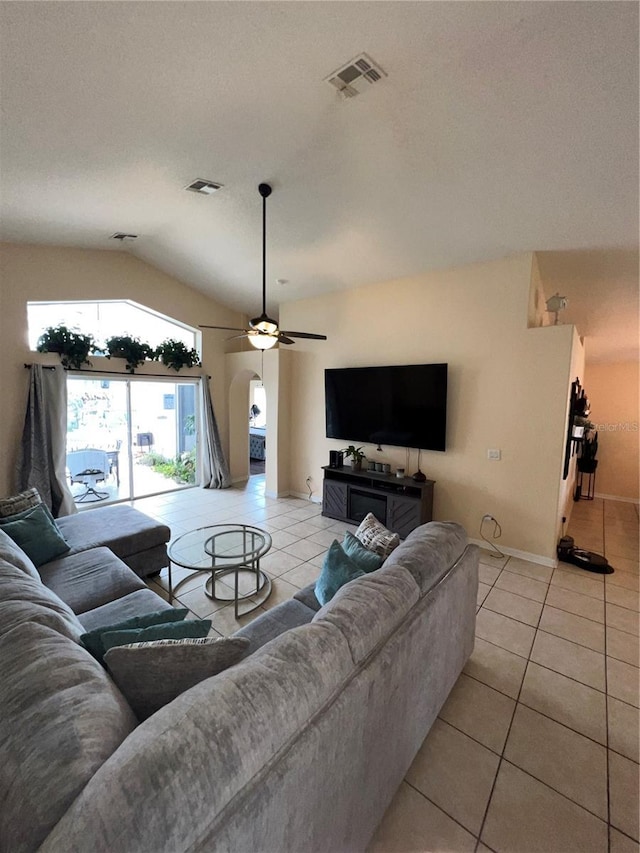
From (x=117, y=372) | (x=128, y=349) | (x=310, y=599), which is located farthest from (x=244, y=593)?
(x=128, y=349)

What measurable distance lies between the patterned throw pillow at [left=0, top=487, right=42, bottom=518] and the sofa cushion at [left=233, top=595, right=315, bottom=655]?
7.11 feet

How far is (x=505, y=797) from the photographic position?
1.61m

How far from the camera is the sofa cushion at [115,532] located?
3.01 metres

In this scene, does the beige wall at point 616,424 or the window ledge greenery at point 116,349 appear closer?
the window ledge greenery at point 116,349

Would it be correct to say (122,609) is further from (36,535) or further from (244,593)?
(244,593)

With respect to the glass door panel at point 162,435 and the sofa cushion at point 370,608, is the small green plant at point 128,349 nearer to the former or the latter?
the glass door panel at point 162,435

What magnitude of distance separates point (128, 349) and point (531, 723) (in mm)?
5946

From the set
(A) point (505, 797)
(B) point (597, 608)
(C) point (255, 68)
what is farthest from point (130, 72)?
(B) point (597, 608)

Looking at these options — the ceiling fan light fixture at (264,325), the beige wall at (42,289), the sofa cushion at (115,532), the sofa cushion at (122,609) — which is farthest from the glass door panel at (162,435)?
the sofa cushion at (122,609)

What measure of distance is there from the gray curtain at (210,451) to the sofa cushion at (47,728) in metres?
5.39

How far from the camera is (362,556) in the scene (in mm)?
2150

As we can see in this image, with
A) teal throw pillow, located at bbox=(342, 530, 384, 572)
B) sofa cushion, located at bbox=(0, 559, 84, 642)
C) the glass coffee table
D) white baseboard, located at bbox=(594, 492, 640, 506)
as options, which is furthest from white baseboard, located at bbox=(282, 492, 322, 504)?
white baseboard, located at bbox=(594, 492, 640, 506)

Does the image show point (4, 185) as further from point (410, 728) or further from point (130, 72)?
point (410, 728)

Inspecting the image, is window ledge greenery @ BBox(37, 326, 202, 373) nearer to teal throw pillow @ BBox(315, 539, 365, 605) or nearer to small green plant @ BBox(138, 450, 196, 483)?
small green plant @ BBox(138, 450, 196, 483)
